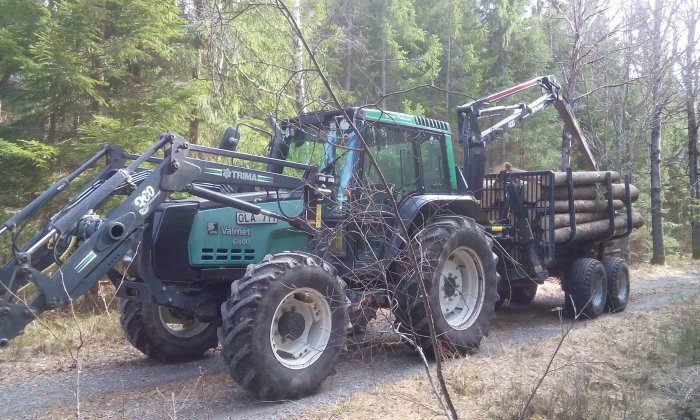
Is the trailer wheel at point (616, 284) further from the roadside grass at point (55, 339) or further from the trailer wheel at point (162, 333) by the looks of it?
the roadside grass at point (55, 339)

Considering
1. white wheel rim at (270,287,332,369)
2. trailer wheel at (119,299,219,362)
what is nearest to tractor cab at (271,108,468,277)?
white wheel rim at (270,287,332,369)

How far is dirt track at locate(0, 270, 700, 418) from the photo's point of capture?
16.7ft

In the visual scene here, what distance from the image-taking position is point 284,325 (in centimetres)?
539

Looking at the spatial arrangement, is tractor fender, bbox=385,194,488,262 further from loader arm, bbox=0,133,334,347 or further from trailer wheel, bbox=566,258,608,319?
trailer wheel, bbox=566,258,608,319

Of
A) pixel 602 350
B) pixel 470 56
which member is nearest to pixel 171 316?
pixel 602 350

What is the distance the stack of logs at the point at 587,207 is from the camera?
28.2 feet

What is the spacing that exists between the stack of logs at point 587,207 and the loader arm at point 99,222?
4188 mm

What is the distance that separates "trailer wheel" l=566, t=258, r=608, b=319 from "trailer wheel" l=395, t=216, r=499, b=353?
93.0 inches

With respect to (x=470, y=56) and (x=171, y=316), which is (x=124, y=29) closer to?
(x=171, y=316)

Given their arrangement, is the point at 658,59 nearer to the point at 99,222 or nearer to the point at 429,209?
the point at 429,209

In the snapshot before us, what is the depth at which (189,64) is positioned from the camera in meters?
11.5

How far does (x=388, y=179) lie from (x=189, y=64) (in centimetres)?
631

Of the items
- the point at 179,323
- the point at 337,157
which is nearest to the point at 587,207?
the point at 337,157

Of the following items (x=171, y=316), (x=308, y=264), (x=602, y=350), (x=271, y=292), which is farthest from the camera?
(x=171, y=316)
